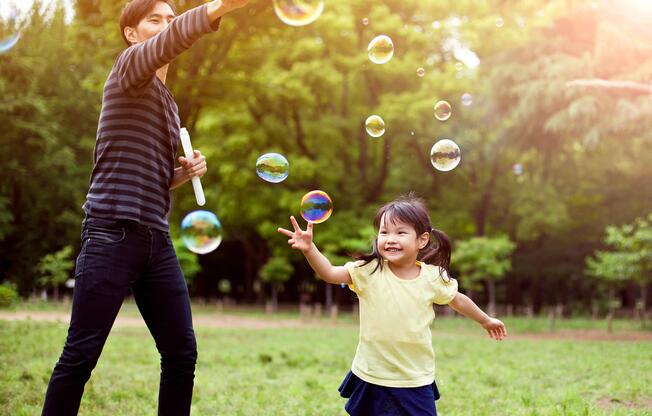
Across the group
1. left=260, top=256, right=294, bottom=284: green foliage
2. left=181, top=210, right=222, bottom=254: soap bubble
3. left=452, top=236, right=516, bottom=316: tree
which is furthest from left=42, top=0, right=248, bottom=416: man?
left=260, top=256, right=294, bottom=284: green foliage

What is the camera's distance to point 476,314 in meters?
3.50

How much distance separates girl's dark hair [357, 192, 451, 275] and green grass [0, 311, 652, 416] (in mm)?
2052

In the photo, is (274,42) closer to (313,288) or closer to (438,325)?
(438,325)

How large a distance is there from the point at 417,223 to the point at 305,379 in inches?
159

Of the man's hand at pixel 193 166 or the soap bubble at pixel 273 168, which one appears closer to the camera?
the man's hand at pixel 193 166

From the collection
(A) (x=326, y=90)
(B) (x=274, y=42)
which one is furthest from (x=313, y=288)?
(B) (x=274, y=42)

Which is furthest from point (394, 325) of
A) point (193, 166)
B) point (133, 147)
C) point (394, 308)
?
point (133, 147)

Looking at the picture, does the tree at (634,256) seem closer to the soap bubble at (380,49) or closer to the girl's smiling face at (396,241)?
the soap bubble at (380,49)

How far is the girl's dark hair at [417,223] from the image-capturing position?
338 centimetres

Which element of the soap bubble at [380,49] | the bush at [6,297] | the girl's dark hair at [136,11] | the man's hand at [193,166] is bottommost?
the bush at [6,297]

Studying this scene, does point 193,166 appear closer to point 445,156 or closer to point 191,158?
point 191,158

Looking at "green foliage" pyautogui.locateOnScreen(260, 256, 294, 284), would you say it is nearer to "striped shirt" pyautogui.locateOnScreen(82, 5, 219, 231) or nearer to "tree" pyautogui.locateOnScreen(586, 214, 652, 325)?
"tree" pyautogui.locateOnScreen(586, 214, 652, 325)

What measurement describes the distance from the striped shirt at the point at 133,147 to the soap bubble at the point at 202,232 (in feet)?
11.1

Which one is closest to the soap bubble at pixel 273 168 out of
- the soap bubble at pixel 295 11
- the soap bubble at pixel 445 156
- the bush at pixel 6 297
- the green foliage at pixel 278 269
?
the soap bubble at pixel 295 11
